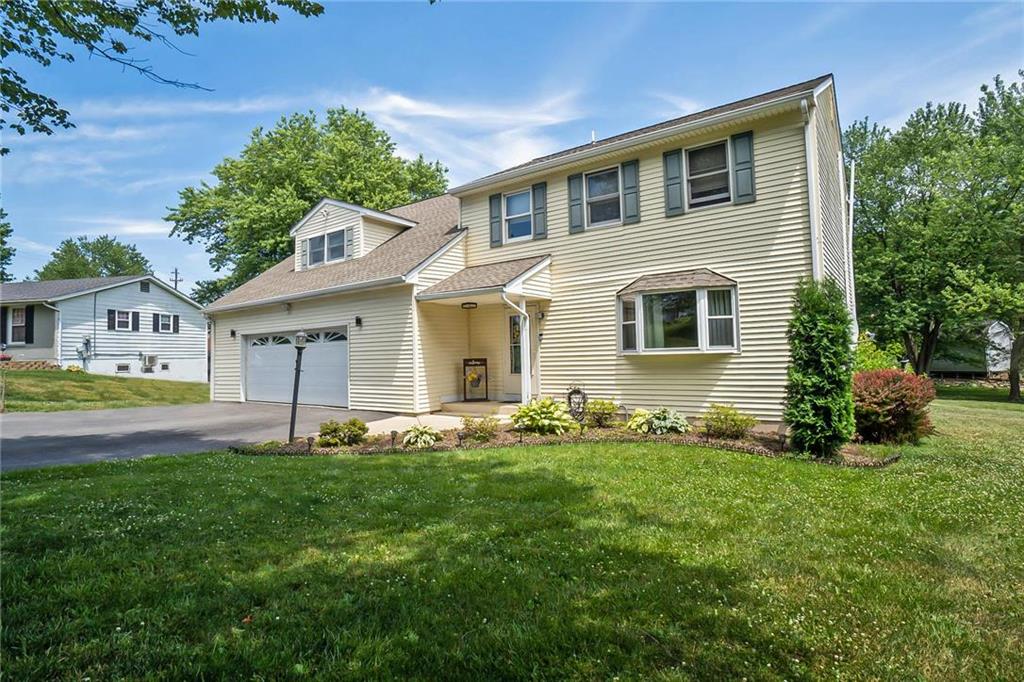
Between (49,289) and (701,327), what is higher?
(49,289)

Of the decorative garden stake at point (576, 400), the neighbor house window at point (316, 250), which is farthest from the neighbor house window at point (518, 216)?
the neighbor house window at point (316, 250)

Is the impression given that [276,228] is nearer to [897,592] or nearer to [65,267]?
[897,592]

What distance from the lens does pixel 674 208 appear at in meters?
10.6

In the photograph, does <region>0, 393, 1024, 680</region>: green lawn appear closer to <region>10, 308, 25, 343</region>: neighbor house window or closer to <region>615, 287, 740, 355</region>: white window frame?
<region>615, 287, 740, 355</region>: white window frame

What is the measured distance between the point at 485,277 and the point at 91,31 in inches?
310

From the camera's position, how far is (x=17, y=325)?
25125 millimetres

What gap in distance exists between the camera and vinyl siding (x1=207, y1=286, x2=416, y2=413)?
40.3ft

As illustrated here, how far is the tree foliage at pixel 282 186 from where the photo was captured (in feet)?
81.1

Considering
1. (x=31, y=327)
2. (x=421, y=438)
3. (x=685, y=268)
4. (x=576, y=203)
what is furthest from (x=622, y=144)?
(x=31, y=327)

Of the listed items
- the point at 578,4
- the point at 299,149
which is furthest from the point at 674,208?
the point at 299,149

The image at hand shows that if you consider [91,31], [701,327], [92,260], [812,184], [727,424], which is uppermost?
[92,260]

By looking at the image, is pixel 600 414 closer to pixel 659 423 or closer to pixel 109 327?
pixel 659 423

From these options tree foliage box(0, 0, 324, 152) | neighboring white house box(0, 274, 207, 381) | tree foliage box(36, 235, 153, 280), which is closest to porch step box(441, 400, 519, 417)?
tree foliage box(0, 0, 324, 152)

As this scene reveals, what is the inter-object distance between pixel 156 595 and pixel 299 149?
93.4 feet
